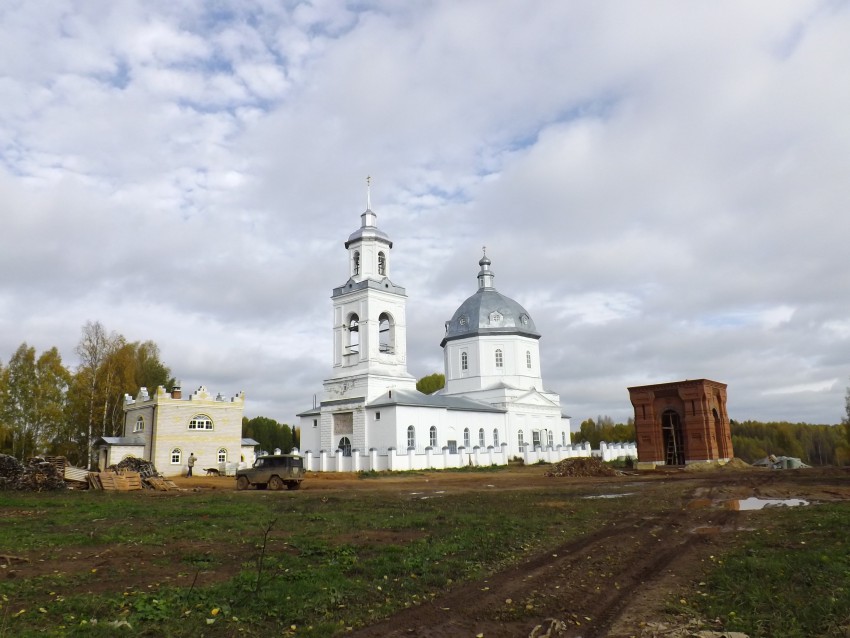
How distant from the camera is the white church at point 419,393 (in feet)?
145

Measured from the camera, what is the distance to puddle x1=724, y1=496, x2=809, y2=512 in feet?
54.3

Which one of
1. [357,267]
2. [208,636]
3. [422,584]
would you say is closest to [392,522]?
[422,584]

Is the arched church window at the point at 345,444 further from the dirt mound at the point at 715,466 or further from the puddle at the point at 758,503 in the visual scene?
the puddle at the point at 758,503

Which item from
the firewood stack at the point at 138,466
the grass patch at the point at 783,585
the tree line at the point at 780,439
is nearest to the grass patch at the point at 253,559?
the grass patch at the point at 783,585

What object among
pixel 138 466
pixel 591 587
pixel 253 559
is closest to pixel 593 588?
pixel 591 587

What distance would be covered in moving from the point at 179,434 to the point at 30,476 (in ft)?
46.7

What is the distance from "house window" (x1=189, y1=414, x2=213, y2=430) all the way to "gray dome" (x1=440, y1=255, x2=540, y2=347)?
2482 centimetres

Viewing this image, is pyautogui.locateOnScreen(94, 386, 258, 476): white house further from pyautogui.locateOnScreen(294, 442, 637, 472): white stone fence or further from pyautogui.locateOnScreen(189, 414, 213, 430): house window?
pyautogui.locateOnScreen(294, 442, 637, 472): white stone fence

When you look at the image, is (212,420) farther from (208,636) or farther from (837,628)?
(837,628)

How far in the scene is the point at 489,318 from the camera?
57750 millimetres

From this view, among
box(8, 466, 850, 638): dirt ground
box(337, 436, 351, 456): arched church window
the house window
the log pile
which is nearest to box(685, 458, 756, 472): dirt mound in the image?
box(8, 466, 850, 638): dirt ground

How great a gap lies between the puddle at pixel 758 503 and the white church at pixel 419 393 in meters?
24.6

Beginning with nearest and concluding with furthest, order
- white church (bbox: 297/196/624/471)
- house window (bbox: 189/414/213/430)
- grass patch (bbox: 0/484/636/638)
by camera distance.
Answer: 1. grass patch (bbox: 0/484/636/638)
2. house window (bbox: 189/414/213/430)
3. white church (bbox: 297/196/624/471)

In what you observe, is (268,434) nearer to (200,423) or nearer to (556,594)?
(200,423)
